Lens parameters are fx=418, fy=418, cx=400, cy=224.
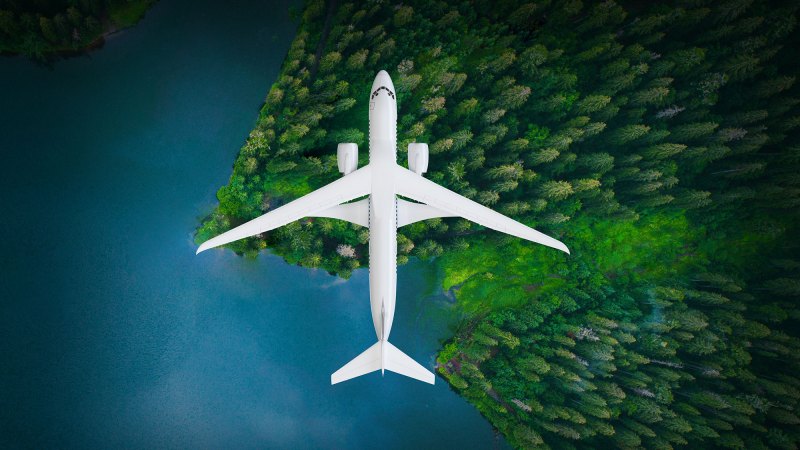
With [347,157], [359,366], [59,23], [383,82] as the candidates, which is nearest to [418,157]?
[347,157]

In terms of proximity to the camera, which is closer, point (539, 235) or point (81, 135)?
point (539, 235)

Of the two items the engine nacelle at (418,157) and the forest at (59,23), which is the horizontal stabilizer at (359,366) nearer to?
the engine nacelle at (418,157)

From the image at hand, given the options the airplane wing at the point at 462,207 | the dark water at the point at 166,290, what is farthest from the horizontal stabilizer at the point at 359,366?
the airplane wing at the point at 462,207

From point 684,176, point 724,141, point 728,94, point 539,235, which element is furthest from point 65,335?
point 728,94

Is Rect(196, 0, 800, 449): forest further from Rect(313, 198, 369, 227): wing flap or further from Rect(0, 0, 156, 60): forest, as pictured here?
Rect(0, 0, 156, 60): forest

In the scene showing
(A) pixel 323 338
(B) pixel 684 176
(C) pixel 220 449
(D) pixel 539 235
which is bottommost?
(C) pixel 220 449

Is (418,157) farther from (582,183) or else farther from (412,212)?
(582,183)

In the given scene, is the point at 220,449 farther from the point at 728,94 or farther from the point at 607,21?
the point at 728,94
